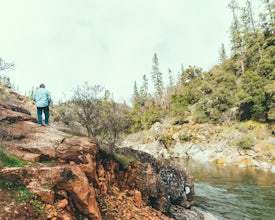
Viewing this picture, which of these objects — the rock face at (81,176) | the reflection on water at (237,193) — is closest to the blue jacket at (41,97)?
the rock face at (81,176)

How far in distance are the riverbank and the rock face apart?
780 cm

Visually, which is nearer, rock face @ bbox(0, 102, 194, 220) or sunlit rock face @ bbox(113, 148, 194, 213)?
rock face @ bbox(0, 102, 194, 220)

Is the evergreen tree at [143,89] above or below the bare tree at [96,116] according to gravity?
above

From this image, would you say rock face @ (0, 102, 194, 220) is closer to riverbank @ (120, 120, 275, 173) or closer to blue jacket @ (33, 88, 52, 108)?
blue jacket @ (33, 88, 52, 108)

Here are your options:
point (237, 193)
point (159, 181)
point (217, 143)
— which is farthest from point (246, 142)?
point (159, 181)

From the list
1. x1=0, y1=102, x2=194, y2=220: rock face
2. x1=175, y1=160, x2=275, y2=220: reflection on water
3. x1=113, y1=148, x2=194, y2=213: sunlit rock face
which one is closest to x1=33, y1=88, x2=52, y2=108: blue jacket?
x1=0, y1=102, x2=194, y2=220: rock face

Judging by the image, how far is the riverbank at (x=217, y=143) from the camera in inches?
1073

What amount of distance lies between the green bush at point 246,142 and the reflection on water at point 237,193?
640 cm

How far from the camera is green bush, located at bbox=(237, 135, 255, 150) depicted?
29031 millimetres

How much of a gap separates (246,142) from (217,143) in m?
6.08

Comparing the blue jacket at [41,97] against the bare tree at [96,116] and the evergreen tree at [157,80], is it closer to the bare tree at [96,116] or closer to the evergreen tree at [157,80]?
the bare tree at [96,116]

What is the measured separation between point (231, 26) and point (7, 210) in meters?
54.4

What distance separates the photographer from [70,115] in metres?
14.4

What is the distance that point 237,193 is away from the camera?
1573 cm
